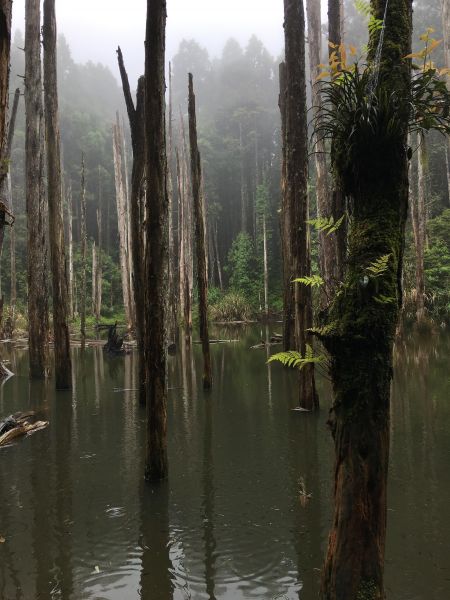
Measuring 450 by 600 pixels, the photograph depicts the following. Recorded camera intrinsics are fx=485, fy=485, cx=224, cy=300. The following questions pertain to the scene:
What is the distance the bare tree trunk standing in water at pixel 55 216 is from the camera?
30.3 ft

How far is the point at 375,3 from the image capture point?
102 inches

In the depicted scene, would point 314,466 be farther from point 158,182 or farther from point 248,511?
point 158,182

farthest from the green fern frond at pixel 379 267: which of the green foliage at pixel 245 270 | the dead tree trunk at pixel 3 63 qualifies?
the green foliage at pixel 245 270

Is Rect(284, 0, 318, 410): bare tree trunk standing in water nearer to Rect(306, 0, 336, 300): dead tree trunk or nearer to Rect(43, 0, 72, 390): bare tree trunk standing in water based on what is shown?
Rect(43, 0, 72, 390): bare tree trunk standing in water

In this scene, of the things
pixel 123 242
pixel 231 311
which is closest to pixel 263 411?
pixel 123 242

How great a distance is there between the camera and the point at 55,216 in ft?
Answer: 30.8

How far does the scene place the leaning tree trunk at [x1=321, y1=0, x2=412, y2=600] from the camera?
77.0 inches

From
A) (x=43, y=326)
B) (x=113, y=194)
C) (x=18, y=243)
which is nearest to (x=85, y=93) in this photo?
(x=113, y=194)

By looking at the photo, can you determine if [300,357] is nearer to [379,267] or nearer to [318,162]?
[379,267]

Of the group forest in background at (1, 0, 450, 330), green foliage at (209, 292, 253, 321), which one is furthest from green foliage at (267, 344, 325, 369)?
green foliage at (209, 292, 253, 321)

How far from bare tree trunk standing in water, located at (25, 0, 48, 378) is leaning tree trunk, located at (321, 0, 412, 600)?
9.33 m

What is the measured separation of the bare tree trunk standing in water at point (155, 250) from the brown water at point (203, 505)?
49 cm

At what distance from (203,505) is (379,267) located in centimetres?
280

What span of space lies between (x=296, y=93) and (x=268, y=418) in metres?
4.76
